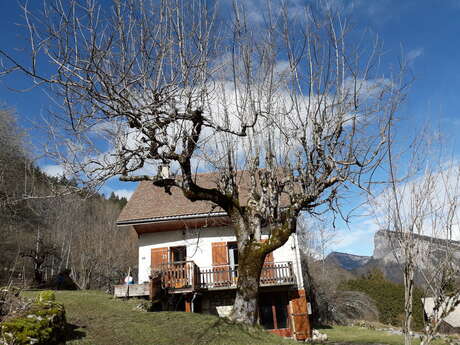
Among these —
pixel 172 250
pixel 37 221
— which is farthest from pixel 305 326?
pixel 37 221

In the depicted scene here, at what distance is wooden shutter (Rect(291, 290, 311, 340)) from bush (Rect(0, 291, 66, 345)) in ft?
31.5

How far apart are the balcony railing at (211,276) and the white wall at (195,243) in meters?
0.48

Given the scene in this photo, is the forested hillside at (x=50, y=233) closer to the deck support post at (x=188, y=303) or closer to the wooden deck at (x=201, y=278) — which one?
the wooden deck at (x=201, y=278)

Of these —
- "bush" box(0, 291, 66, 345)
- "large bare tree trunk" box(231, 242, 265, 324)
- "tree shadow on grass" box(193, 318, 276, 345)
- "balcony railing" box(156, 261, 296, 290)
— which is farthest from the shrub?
"balcony railing" box(156, 261, 296, 290)

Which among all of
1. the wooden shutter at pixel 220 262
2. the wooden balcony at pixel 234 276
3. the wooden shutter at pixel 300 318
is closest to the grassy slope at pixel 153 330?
the wooden balcony at pixel 234 276

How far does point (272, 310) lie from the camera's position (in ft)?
47.7

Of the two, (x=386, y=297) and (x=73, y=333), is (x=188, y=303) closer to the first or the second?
(x=73, y=333)

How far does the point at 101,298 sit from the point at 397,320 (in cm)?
1990

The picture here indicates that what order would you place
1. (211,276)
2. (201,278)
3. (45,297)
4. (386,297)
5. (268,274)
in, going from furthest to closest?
(386,297) < (211,276) < (201,278) < (268,274) < (45,297)

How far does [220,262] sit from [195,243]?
Result: 1463mm

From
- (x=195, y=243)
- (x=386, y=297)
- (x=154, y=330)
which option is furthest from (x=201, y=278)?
(x=386, y=297)

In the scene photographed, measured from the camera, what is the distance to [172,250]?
1573cm

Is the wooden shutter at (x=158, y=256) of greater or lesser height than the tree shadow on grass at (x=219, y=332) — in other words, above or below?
above

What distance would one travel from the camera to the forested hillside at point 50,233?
63.3ft
